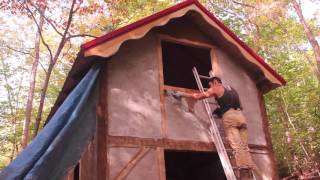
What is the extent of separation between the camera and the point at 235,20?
2400cm

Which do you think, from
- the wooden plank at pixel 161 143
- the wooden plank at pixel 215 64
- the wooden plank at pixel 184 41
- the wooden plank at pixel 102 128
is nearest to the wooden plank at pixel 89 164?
the wooden plank at pixel 102 128

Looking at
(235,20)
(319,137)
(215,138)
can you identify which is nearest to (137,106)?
(215,138)

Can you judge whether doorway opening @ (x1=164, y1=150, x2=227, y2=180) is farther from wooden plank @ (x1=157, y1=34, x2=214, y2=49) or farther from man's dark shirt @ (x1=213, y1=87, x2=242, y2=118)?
wooden plank @ (x1=157, y1=34, x2=214, y2=49)

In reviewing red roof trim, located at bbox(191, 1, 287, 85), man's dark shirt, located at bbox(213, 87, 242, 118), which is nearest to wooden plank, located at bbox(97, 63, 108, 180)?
man's dark shirt, located at bbox(213, 87, 242, 118)

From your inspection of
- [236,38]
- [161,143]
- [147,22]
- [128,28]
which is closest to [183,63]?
[236,38]

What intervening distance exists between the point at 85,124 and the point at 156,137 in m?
1.53

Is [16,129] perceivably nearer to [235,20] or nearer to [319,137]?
[235,20]

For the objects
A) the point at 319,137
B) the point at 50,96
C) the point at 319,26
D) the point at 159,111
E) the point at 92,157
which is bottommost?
the point at 92,157

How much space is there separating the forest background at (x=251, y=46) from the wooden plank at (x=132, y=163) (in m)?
8.25

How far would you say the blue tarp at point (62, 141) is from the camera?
5387 millimetres

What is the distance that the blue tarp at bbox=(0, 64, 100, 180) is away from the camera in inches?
212

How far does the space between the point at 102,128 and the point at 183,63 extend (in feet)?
18.8

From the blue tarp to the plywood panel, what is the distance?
43cm

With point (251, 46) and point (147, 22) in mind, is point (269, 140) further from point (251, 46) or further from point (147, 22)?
point (251, 46)
